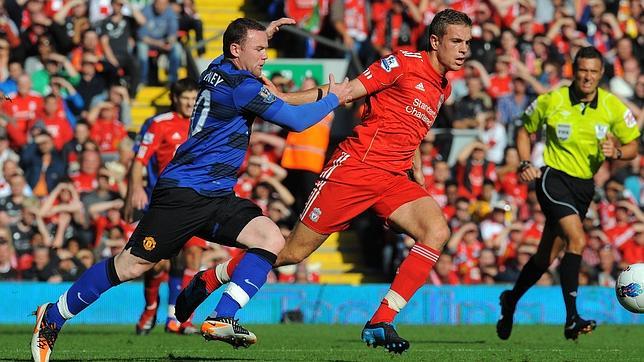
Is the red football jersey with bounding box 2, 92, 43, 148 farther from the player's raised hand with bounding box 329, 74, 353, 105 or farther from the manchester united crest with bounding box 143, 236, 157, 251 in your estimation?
the player's raised hand with bounding box 329, 74, 353, 105

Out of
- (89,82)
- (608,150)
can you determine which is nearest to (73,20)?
(89,82)

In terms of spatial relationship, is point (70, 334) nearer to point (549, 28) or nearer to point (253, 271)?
point (253, 271)

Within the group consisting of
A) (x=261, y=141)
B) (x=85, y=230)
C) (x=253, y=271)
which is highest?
(x=253, y=271)

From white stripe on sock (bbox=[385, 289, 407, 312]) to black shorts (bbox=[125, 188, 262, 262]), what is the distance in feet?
3.97

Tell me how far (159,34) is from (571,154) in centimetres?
1032

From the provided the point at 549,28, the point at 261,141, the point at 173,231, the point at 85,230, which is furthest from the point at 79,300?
the point at 549,28

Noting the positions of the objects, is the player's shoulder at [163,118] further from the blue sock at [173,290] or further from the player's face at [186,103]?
the blue sock at [173,290]

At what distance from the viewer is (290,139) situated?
1938cm

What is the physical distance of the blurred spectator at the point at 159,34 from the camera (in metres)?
21.4

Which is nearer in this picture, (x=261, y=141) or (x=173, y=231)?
(x=173, y=231)

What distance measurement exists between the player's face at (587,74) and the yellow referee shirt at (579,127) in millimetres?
169

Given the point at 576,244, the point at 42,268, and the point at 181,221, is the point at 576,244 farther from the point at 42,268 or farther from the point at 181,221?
the point at 42,268

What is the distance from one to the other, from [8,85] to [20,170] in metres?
1.66

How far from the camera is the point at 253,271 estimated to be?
30.9 feet
